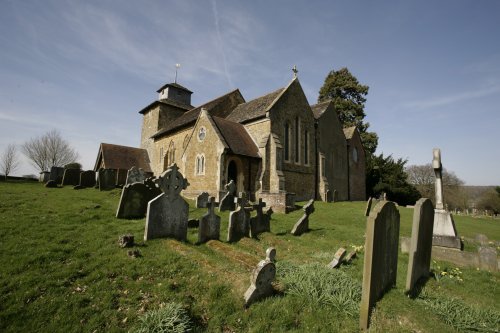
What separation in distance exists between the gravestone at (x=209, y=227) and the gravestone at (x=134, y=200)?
3.33m

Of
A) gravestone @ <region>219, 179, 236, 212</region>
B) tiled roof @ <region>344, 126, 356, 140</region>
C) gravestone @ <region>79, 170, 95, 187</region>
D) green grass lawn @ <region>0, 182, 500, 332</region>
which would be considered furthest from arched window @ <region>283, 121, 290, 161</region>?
green grass lawn @ <region>0, 182, 500, 332</region>

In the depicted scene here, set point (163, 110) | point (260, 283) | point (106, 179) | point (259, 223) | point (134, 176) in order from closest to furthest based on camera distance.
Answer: point (260, 283), point (259, 223), point (134, 176), point (106, 179), point (163, 110)

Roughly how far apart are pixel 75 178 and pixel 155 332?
19.5 meters

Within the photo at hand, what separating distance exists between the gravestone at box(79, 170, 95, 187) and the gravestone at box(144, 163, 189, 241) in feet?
44.1

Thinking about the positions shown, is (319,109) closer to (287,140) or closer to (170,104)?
(287,140)

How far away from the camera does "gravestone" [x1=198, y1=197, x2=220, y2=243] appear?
710 cm

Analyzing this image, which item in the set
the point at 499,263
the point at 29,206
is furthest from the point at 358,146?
the point at 29,206

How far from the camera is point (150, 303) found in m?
4.10

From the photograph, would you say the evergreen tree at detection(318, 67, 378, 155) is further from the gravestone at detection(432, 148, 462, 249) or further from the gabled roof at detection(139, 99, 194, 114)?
the gravestone at detection(432, 148, 462, 249)

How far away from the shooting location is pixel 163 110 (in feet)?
113

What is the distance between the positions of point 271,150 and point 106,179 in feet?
36.4

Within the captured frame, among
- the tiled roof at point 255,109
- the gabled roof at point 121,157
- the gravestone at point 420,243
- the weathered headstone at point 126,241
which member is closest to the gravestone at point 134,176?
the weathered headstone at point 126,241

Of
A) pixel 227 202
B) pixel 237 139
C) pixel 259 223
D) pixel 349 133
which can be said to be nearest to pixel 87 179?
pixel 237 139

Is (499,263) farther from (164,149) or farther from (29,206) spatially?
(164,149)
